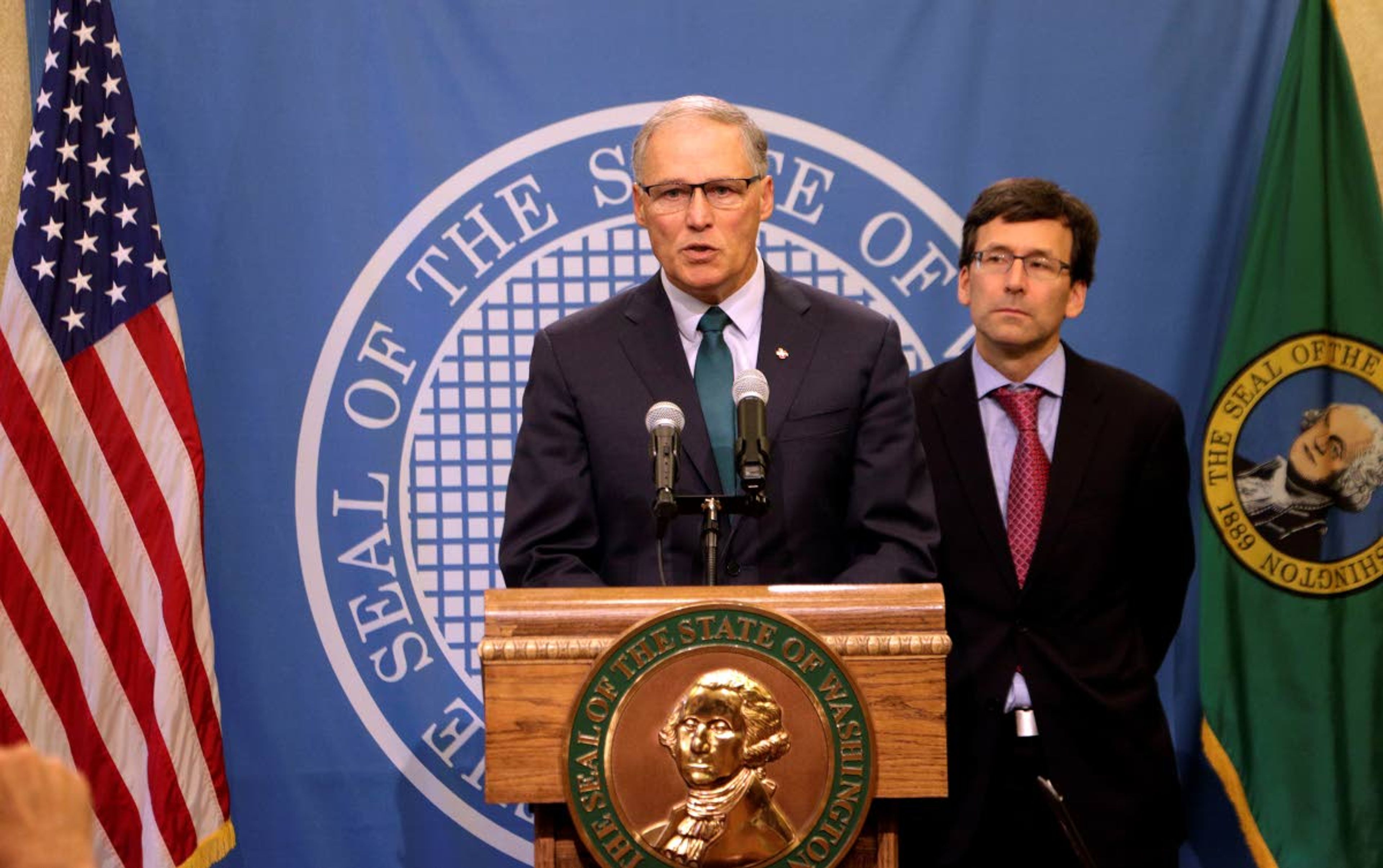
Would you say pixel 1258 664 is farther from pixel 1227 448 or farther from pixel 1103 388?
pixel 1103 388

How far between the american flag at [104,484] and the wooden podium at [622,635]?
1.86 metres

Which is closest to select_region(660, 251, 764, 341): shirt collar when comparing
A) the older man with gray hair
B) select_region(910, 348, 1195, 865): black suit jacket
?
select_region(910, 348, 1195, 865): black suit jacket

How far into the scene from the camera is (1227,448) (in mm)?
4055

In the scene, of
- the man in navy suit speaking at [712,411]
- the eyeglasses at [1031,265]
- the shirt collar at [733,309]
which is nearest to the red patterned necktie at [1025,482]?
the eyeglasses at [1031,265]

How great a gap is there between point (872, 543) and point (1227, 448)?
1604 millimetres

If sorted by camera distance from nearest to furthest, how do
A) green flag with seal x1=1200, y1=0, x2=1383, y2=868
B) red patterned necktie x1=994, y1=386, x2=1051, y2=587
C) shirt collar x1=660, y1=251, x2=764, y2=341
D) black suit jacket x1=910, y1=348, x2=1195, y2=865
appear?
shirt collar x1=660, y1=251, x2=764, y2=341 → black suit jacket x1=910, y1=348, x2=1195, y2=865 → red patterned necktie x1=994, y1=386, x2=1051, y2=587 → green flag with seal x1=1200, y1=0, x2=1383, y2=868

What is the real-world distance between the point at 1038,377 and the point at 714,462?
40.0 inches

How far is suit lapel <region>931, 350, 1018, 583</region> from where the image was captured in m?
3.38

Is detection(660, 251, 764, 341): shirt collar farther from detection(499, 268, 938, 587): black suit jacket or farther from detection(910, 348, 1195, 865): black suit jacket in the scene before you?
detection(910, 348, 1195, 865): black suit jacket

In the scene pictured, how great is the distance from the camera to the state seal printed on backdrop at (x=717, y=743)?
7.21ft

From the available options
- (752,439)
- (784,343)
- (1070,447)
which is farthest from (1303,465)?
(752,439)

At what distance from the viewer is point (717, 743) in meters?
2.19

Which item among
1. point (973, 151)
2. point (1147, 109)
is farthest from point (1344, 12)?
point (973, 151)

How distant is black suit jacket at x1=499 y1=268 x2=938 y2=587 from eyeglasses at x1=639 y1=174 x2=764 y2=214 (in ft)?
0.67
